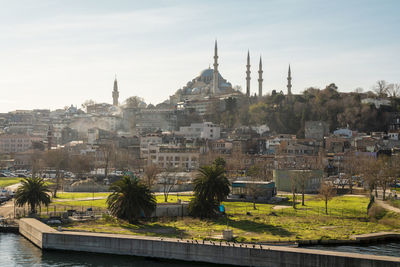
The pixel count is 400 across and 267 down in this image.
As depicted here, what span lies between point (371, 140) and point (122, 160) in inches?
1450

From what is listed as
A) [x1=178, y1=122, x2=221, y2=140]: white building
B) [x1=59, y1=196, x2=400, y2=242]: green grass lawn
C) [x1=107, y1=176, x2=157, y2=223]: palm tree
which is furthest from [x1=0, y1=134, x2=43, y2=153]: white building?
[x1=59, y1=196, x2=400, y2=242]: green grass lawn

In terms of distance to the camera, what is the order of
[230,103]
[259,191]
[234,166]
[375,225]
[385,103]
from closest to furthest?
[375,225] < [259,191] < [234,166] < [385,103] < [230,103]

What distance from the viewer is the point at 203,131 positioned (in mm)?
95625

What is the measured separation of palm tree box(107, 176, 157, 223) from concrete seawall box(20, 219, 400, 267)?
16.3ft

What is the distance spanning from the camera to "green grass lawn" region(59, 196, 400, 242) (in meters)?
34.0

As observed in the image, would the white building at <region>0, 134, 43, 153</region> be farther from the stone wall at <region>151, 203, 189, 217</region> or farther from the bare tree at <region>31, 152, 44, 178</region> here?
the stone wall at <region>151, 203, 189, 217</region>

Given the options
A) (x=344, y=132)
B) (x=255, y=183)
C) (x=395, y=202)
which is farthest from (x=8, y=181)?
(x=344, y=132)

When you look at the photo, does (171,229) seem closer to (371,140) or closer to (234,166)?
(234,166)

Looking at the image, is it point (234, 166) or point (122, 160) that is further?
point (122, 160)

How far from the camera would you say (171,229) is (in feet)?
116

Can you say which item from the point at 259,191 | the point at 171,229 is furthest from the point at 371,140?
the point at 171,229

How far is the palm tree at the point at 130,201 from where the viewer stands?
37500mm

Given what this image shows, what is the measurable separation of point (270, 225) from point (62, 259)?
45.6ft

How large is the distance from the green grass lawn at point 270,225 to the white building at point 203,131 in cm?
5120
